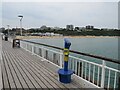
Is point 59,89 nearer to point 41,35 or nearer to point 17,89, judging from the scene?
point 17,89

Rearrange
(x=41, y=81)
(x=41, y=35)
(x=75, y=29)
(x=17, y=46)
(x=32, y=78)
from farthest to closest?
(x=41, y=35) < (x=75, y=29) < (x=17, y=46) < (x=32, y=78) < (x=41, y=81)

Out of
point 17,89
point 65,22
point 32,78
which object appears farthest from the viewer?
point 65,22

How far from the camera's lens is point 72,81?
3.63 m

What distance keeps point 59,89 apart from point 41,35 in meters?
52.0

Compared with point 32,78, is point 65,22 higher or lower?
higher

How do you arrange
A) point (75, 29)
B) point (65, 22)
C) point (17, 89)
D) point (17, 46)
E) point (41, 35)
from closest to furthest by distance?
point (17, 89), point (17, 46), point (75, 29), point (41, 35), point (65, 22)

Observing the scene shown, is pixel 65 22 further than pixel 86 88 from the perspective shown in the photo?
Yes

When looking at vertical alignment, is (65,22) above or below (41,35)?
above

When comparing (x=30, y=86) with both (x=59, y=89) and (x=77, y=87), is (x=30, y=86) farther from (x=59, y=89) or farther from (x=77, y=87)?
(x=77, y=87)

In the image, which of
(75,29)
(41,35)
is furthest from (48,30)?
(75,29)

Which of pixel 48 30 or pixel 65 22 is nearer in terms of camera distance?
pixel 48 30

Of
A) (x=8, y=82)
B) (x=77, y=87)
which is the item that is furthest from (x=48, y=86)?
(x=8, y=82)

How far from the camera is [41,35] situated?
179ft

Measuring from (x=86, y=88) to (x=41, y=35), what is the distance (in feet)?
170
